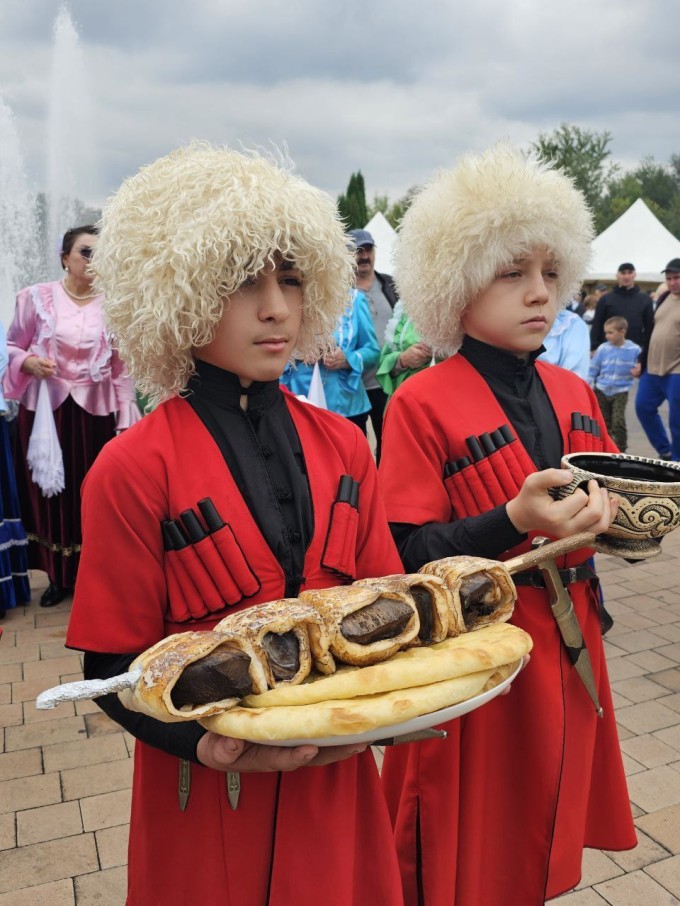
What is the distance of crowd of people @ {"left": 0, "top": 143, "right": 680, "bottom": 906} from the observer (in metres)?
1.48

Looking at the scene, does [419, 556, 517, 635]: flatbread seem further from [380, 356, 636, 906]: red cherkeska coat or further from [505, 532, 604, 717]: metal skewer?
[380, 356, 636, 906]: red cherkeska coat

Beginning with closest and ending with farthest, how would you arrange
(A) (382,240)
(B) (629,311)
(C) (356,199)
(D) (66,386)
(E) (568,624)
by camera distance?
1. (E) (568,624)
2. (D) (66,386)
3. (B) (629,311)
4. (A) (382,240)
5. (C) (356,199)

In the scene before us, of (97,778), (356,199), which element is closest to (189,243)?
(97,778)

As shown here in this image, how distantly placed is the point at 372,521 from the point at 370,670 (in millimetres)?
567

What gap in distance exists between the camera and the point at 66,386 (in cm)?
500

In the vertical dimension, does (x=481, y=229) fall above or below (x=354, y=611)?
above

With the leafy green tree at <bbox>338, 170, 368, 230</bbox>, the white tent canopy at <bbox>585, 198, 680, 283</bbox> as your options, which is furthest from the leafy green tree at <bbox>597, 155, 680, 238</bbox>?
the white tent canopy at <bbox>585, 198, 680, 283</bbox>

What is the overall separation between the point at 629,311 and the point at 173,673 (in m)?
10.3

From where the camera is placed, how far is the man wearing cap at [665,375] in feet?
27.7

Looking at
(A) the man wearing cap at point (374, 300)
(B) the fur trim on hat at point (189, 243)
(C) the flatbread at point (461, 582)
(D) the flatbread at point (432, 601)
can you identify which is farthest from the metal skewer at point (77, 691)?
(A) the man wearing cap at point (374, 300)

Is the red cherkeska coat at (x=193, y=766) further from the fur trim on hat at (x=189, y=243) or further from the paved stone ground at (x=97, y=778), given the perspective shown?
the paved stone ground at (x=97, y=778)

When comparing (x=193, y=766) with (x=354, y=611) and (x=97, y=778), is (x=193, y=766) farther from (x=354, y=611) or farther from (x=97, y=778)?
(x=97, y=778)

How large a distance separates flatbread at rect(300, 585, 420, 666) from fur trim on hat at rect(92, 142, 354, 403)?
0.57 meters

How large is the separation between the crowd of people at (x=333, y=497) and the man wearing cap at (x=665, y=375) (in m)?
6.61
